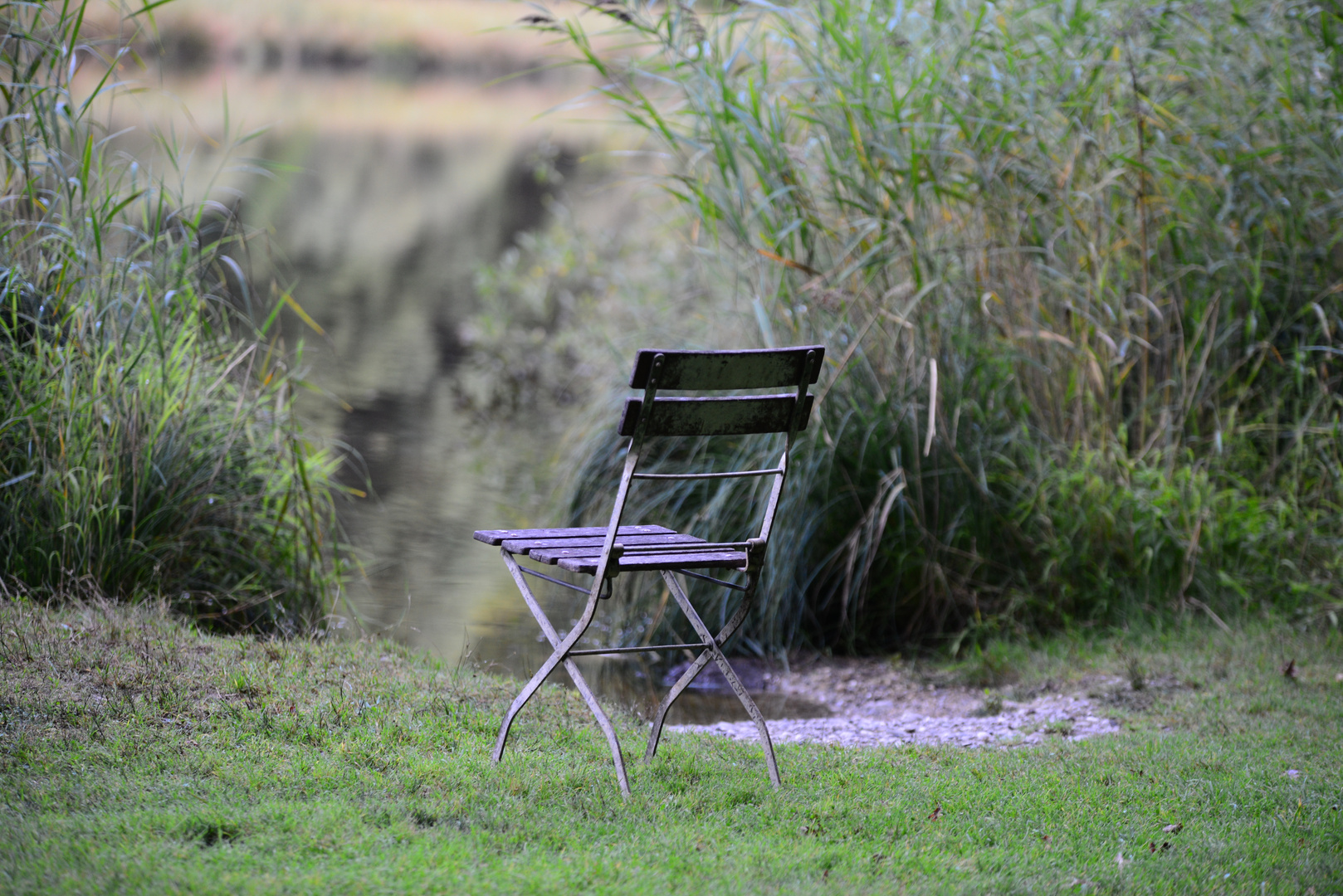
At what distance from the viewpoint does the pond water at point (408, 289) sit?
277 inches

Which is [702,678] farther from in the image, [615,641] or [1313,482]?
[1313,482]

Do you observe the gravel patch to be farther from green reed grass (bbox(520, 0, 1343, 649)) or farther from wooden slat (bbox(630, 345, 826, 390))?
wooden slat (bbox(630, 345, 826, 390))

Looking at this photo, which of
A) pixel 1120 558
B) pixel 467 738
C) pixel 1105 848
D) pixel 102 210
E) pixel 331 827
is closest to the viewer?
pixel 331 827

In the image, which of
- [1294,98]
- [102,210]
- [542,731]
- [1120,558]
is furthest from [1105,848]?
[1294,98]

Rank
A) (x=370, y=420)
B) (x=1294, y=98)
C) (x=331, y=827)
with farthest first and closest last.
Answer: (x=370, y=420)
(x=1294, y=98)
(x=331, y=827)

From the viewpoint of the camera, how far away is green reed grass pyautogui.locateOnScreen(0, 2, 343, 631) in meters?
5.02

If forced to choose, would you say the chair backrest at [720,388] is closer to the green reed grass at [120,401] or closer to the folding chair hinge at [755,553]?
the folding chair hinge at [755,553]

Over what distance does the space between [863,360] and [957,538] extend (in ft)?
3.34

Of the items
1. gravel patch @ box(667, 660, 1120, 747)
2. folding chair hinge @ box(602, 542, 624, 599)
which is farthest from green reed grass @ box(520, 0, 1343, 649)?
folding chair hinge @ box(602, 542, 624, 599)

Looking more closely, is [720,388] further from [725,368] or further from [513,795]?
[513,795]

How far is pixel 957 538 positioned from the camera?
654 centimetres

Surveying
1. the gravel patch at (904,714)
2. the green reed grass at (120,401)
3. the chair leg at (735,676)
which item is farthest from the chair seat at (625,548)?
the green reed grass at (120,401)

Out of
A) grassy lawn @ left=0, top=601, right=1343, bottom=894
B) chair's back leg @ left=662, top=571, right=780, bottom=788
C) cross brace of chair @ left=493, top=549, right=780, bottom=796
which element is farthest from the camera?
chair's back leg @ left=662, top=571, right=780, bottom=788

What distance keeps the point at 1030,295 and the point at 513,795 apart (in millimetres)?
4251
